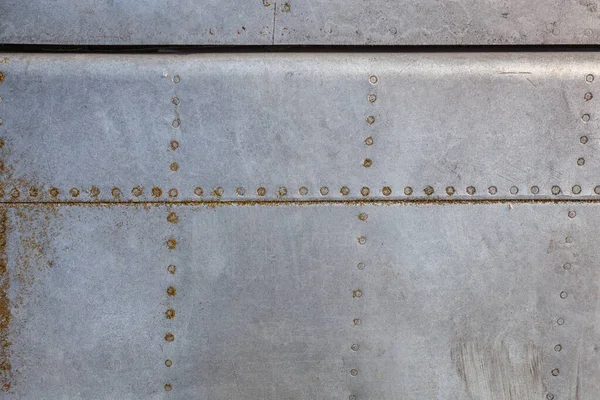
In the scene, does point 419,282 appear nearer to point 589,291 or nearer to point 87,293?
point 589,291

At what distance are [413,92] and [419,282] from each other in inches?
25.6

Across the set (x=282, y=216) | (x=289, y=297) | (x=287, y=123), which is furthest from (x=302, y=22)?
(x=289, y=297)

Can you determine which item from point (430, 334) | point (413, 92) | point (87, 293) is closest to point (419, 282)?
point (430, 334)

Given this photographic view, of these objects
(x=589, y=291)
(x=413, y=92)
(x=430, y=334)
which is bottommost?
(x=430, y=334)

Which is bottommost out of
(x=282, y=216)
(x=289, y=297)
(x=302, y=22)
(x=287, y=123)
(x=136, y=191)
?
(x=289, y=297)

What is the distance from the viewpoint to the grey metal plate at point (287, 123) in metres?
1.72

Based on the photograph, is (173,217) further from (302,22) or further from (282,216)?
(302,22)

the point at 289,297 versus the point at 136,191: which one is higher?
the point at 136,191

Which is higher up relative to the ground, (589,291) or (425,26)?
(425,26)

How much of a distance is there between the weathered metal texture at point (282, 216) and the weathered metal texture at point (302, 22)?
0.22 ft

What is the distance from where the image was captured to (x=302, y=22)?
1.72 m

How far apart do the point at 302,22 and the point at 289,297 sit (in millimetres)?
935

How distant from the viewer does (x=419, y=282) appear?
68.9 inches

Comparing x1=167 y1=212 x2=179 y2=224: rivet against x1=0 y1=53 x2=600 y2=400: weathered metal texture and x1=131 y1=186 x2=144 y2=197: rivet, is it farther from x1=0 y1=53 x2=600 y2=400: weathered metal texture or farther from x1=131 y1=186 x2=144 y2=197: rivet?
x1=131 y1=186 x2=144 y2=197: rivet
